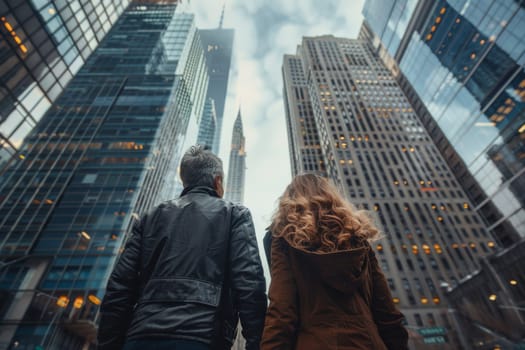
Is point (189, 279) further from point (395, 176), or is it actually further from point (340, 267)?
point (395, 176)

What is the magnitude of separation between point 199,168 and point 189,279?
1419mm

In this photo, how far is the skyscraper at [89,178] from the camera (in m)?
22.2

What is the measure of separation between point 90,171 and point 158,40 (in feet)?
96.9

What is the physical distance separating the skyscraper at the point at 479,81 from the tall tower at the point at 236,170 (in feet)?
314

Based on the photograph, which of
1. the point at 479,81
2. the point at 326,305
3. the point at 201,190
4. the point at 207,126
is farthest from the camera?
the point at 207,126

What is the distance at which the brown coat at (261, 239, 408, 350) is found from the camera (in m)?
1.89

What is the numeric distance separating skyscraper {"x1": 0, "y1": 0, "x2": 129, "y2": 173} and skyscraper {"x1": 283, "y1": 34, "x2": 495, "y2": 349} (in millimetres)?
38887

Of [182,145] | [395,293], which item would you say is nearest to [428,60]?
[395,293]

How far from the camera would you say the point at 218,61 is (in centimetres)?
16500

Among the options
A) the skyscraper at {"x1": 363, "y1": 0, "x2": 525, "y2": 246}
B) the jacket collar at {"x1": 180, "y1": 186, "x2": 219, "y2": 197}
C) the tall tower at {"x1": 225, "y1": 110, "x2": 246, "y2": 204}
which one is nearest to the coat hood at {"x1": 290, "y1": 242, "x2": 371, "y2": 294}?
the jacket collar at {"x1": 180, "y1": 186, "x2": 219, "y2": 197}

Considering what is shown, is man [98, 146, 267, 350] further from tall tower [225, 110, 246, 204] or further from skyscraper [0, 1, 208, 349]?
tall tower [225, 110, 246, 204]

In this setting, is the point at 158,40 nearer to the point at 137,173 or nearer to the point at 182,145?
the point at 182,145

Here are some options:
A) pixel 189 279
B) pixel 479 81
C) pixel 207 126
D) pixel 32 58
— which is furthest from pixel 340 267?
pixel 207 126

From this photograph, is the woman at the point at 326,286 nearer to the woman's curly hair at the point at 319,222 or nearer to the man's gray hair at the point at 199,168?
the woman's curly hair at the point at 319,222
